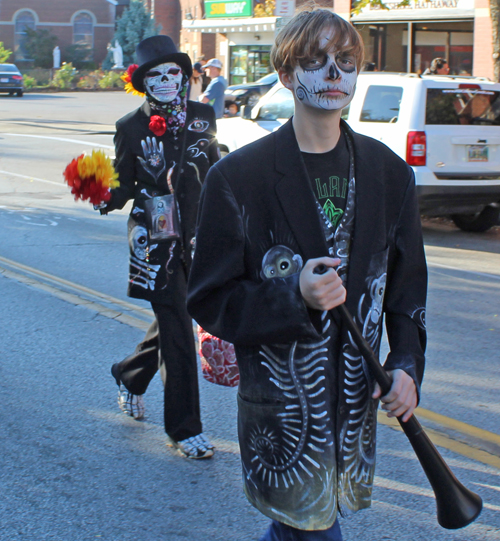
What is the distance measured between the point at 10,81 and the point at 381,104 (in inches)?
1410

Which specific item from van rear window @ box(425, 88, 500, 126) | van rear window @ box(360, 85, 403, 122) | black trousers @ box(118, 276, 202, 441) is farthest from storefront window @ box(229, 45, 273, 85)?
black trousers @ box(118, 276, 202, 441)

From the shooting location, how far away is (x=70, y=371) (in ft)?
17.0

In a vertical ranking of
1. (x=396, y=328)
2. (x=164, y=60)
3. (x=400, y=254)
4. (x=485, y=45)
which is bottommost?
(x=396, y=328)

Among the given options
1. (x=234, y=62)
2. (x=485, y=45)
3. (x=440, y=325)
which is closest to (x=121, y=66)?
(x=234, y=62)

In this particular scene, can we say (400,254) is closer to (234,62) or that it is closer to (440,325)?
(440,325)

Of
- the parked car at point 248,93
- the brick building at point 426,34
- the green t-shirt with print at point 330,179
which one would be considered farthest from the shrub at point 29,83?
the green t-shirt with print at point 330,179

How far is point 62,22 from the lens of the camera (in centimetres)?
6906

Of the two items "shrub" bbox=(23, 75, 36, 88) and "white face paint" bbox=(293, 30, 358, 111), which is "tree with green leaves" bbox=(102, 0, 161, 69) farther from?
"white face paint" bbox=(293, 30, 358, 111)

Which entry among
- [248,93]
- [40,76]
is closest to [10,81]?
[40,76]

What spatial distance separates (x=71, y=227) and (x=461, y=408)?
6707 mm

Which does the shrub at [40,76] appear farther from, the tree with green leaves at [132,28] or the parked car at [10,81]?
the parked car at [10,81]

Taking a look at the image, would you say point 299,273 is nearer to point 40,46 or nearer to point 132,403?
point 132,403

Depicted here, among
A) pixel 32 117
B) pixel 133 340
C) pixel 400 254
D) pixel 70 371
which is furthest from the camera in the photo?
pixel 32 117

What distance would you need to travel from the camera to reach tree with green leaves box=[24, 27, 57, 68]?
2499 inches
